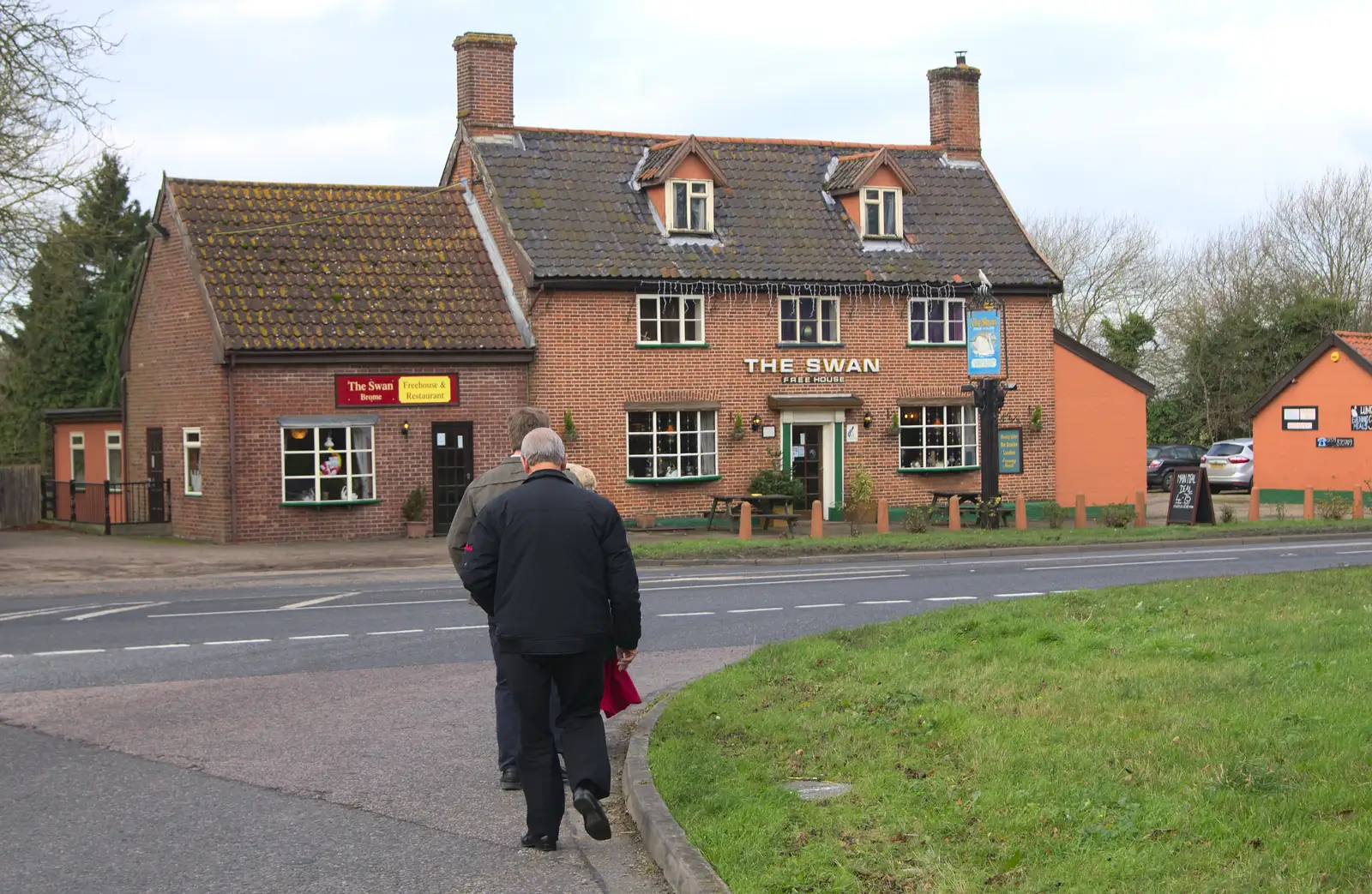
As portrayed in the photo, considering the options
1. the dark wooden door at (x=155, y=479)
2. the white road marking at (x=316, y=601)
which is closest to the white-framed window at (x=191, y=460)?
the dark wooden door at (x=155, y=479)

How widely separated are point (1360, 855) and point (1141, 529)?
23.7 meters

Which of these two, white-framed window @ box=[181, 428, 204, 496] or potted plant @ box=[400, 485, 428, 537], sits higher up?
white-framed window @ box=[181, 428, 204, 496]

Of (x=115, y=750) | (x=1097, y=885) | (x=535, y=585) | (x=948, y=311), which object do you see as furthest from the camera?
(x=948, y=311)

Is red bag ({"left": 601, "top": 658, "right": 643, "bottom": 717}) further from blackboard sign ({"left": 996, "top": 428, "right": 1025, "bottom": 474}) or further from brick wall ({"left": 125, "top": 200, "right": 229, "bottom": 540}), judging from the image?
blackboard sign ({"left": 996, "top": 428, "right": 1025, "bottom": 474})

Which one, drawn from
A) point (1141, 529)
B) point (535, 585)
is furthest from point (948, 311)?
point (535, 585)

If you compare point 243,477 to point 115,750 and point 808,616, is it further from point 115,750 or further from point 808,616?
point 115,750

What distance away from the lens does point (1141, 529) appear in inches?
1120

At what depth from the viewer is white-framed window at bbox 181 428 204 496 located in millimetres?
29881

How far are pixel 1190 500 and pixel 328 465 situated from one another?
17372mm

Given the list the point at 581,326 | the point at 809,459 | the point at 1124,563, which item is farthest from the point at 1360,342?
the point at 581,326

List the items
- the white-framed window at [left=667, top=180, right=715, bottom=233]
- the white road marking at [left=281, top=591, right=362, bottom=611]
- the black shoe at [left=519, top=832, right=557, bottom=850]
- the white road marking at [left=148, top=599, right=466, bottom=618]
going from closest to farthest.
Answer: the black shoe at [left=519, top=832, right=557, bottom=850], the white road marking at [left=148, top=599, right=466, bottom=618], the white road marking at [left=281, top=591, right=362, bottom=611], the white-framed window at [left=667, top=180, right=715, bottom=233]

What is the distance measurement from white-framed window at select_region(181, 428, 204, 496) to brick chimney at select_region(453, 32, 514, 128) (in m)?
9.16

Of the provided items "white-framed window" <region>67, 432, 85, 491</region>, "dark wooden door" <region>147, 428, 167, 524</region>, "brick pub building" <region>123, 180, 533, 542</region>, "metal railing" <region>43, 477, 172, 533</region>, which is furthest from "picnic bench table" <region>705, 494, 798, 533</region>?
"white-framed window" <region>67, 432, 85, 491</region>

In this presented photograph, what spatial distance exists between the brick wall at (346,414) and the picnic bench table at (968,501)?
375 inches
